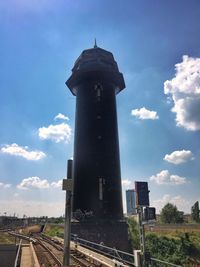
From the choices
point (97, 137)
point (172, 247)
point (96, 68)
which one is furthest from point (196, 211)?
point (96, 68)

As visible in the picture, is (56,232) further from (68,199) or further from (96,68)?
(68,199)

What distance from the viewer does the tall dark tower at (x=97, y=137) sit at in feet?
104

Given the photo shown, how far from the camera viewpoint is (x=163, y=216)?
82812mm

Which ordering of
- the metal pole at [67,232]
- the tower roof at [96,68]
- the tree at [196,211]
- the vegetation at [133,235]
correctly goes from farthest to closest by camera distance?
the tree at [196,211] < the tower roof at [96,68] < the vegetation at [133,235] < the metal pole at [67,232]

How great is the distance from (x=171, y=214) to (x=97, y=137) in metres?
57.0

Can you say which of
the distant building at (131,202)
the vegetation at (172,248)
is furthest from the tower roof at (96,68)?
the distant building at (131,202)

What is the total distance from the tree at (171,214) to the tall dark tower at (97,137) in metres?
53.4

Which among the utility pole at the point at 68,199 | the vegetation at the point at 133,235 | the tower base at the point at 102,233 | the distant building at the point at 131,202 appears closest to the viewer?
the distant building at the point at 131,202

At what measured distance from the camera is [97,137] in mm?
33562

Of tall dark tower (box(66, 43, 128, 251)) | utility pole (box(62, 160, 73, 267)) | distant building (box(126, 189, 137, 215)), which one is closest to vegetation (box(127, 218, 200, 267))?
tall dark tower (box(66, 43, 128, 251))

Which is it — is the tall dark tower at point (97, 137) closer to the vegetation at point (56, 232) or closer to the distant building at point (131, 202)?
the vegetation at point (56, 232)

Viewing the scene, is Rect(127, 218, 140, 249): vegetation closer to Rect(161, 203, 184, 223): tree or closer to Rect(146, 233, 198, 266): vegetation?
Rect(146, 233, 198, 266): vegetation

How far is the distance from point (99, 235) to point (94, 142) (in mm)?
10658

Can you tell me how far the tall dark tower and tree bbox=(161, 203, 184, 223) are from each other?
5343 cm
